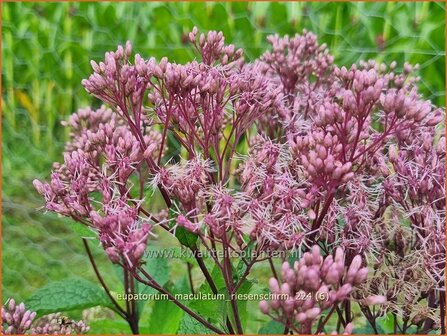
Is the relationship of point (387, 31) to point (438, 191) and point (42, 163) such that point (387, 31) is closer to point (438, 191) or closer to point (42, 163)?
point (42, 163)

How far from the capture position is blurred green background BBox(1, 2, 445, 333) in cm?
234

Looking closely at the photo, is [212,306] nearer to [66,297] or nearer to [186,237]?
[186,237]

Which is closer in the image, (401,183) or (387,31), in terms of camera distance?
(401,183)

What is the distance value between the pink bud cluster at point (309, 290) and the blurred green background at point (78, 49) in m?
1.53

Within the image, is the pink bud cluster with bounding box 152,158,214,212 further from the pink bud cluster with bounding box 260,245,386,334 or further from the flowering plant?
the pink bud cluster with bounding box 260,245,386,334

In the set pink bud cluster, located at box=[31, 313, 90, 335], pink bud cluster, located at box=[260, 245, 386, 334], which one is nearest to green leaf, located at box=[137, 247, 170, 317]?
pink bud cluster, located at box=[31, 313, 90, 335]

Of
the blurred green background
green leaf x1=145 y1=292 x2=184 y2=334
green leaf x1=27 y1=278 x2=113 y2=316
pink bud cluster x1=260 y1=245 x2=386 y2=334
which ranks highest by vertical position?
the blurred green background

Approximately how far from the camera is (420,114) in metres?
0.68

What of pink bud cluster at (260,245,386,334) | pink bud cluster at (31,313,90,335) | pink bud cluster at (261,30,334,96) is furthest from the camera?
pink bud cluster at (261,30,334,96)

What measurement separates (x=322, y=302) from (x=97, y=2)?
2.57 metres

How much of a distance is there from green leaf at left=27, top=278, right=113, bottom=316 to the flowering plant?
0.76 ft

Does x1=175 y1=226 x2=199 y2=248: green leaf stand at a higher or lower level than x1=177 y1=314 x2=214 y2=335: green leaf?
higher

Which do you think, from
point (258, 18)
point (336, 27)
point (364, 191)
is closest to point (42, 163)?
point (258, 18)

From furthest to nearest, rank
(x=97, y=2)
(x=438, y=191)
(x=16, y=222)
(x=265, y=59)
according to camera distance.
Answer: (x=97, y=2) → (x=16, y=222) → (x=265, y=59) → (x=438, y=191)
